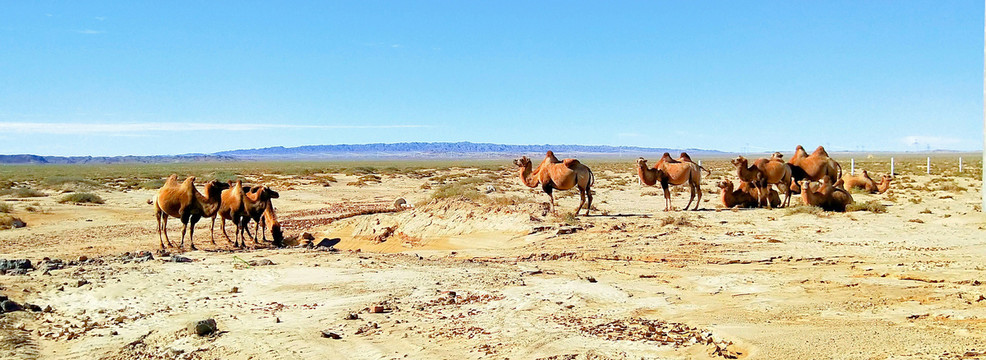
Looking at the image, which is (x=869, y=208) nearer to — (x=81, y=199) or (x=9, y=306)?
(x=9, y=306)

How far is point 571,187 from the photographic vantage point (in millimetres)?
18016

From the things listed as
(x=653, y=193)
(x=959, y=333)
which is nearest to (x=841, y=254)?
(x=959, y=333)

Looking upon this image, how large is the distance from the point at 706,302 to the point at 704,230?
735cm

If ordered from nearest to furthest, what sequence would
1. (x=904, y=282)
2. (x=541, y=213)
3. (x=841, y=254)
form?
(x=904, y=282) < (x=841, y=254) < (x=541, y=213)

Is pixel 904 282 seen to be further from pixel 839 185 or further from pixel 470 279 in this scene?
pixel 839 185

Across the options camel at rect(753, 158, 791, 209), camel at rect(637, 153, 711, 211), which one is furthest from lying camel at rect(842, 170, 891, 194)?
camel at rect(637, 153, 711, 211)

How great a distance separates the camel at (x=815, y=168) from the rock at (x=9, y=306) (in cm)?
1872

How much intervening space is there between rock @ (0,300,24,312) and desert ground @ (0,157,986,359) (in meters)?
0.11

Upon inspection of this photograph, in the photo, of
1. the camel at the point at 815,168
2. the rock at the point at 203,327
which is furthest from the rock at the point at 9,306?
the camel at the point at 815,168

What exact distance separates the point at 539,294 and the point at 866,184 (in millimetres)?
21122

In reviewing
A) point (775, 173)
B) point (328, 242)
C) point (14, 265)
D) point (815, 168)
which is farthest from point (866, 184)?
point (14, 265)

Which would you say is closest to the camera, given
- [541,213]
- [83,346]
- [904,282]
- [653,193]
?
[83,346]

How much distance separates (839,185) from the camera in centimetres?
2061

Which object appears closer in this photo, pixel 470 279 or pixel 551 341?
pixel 551 341
